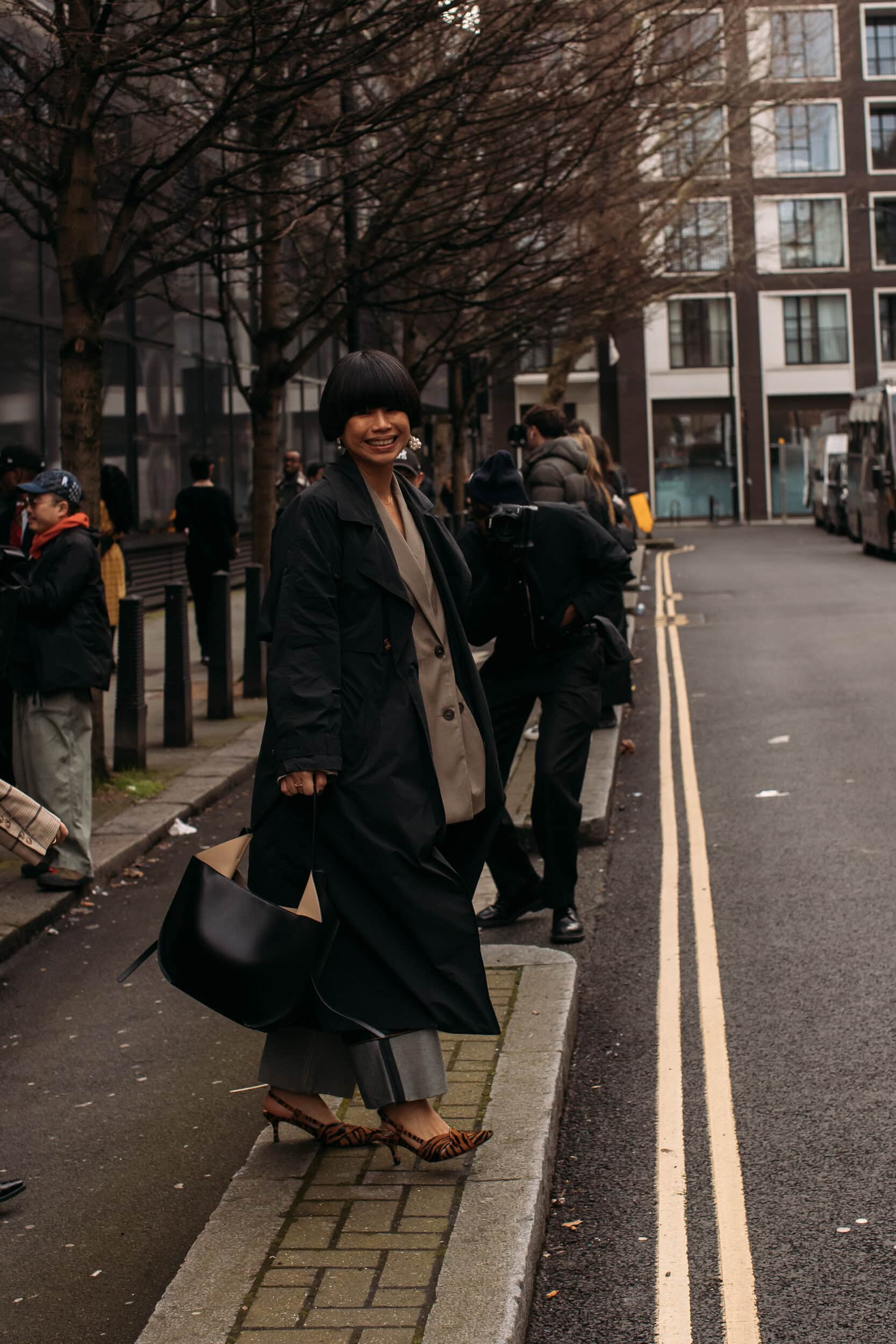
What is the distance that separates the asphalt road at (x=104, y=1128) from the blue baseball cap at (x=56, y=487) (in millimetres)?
1904

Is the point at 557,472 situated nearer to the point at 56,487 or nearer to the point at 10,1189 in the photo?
the point at 56,487

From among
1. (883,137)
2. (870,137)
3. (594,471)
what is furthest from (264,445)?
(883,137)

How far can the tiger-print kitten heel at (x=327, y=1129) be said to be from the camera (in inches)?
166

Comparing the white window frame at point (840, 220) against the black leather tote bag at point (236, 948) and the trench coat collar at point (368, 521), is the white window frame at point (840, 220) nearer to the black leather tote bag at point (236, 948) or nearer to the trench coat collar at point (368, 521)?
the trench coat collar at point (368, 521)

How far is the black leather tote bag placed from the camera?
12.3 feet

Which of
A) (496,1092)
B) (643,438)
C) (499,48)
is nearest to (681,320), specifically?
(643,438)

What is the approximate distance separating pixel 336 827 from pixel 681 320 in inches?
2514

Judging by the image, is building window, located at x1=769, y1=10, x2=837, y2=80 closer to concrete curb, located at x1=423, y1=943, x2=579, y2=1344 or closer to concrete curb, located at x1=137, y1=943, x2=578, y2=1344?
concrete curb, located at x1=423, y1=943, x2=579, y2=1344

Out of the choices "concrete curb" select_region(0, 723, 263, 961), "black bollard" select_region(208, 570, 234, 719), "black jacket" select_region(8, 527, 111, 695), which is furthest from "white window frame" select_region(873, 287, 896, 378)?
"black jacket" select_region(8, 527, 111, 695)

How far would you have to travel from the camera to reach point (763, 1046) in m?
5.32

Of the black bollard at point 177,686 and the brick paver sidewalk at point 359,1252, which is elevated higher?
the black bollard at point 177,686

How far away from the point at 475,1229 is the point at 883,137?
68.2 metres

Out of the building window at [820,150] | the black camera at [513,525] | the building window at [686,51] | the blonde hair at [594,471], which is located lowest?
the black camera at [513,525]

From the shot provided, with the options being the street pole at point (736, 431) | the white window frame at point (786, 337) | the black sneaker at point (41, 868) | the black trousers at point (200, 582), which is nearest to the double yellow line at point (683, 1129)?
the black sneaker at point (41, 868)
